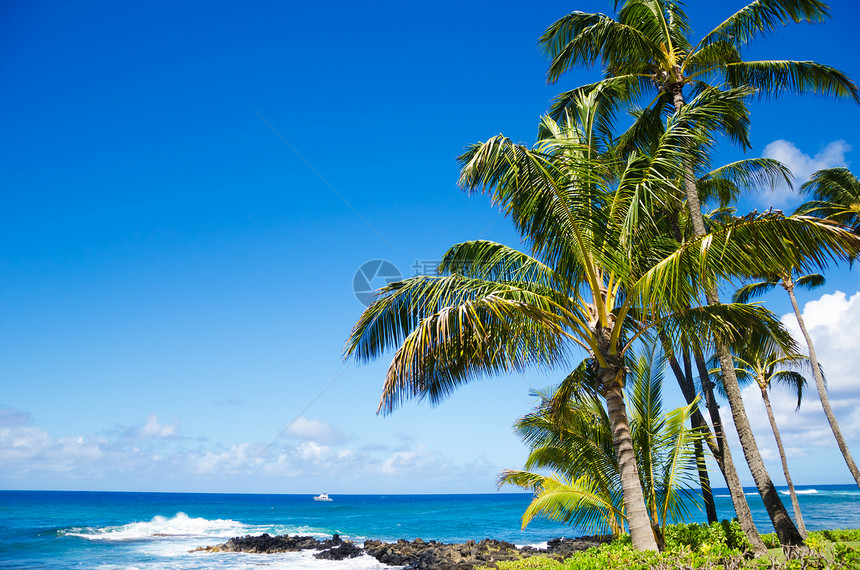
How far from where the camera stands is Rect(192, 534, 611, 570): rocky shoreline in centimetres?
1759

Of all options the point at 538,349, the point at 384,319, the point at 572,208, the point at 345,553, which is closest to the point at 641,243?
the point at 572,208

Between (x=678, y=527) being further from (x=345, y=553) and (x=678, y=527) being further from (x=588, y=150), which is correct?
(x=345, y=553)

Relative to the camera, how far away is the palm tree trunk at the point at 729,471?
29.2 feet

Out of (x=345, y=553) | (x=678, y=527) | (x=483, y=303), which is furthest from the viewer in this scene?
(x=345, y=553)

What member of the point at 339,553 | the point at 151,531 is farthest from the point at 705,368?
the point at 151,531

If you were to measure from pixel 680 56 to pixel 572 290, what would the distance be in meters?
6.14

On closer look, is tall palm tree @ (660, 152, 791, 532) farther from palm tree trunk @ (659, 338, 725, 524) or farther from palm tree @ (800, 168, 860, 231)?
palm tree @ (800, 168, 860, 231)

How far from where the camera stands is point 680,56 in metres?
10.4

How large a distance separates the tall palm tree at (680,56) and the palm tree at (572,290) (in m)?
2.84

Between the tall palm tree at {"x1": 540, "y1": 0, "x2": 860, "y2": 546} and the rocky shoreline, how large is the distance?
36.8 feet

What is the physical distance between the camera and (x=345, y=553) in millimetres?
21156

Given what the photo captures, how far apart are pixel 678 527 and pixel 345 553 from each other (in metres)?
15.3

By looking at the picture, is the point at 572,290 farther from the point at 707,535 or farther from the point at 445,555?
the point at 445,555

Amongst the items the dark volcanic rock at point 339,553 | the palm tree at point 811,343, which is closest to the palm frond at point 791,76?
the palm tree at point 811,343
